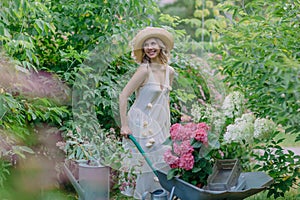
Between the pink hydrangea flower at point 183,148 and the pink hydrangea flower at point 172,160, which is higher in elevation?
the pink hydrangea flower at point 183,148

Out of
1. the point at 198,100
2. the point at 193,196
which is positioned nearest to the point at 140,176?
the point at 198,100

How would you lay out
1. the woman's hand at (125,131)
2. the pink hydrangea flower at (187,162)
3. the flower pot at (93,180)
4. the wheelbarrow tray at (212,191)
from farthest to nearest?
1. the woman's hand at (125,131)
2. the flower pot at (93,180)
3. the pink hydrangea flower at (187,162)
4. the wheelbarrow tray at (212,191)

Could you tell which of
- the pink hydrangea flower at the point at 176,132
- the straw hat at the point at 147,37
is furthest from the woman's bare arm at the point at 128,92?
the pink hydrangea flower at the point at 176,132

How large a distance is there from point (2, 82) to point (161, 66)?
96cm

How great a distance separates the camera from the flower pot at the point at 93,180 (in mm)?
2699

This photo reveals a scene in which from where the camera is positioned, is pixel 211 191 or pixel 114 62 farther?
pixel 114 62

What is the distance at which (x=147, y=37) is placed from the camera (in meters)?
2.99

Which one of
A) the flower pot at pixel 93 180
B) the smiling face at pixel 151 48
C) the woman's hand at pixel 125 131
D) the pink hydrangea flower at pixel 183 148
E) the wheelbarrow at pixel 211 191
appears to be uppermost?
the smiling face at pixel 151 48

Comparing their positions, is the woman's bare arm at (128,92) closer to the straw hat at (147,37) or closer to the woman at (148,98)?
the woman at (148,98)

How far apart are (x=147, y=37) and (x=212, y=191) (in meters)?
1.11

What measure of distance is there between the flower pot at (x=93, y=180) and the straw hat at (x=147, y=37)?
77 centimetres

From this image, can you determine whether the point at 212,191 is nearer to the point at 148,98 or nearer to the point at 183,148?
the point at 183,148

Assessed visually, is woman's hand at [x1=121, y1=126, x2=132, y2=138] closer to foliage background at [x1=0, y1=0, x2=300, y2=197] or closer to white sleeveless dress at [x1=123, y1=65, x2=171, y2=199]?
white sleeveless dress at [x1=123, y1=65, x2=171, y2=199]

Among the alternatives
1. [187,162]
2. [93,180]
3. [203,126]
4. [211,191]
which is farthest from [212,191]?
[93,180]
